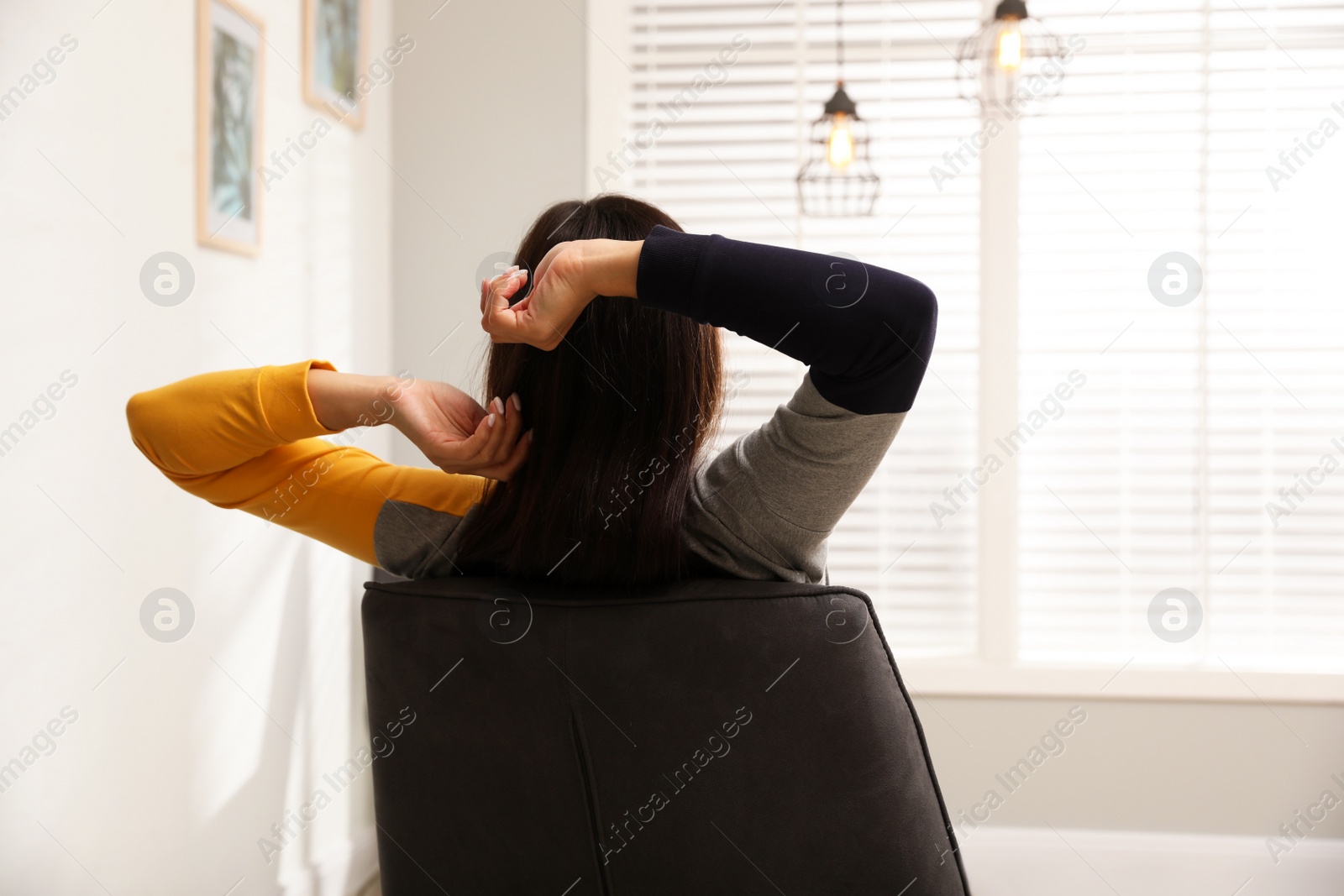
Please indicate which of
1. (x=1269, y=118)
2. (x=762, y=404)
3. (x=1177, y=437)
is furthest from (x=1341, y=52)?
(x=762, y=404)

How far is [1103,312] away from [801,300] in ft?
6.11

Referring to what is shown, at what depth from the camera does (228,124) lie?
1.54 meters

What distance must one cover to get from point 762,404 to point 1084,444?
32.9 inches

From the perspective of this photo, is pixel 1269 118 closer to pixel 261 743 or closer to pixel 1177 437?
pixel 1177 437

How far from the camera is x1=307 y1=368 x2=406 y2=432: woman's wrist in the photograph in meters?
0.84

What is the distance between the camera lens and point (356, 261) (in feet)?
7.06

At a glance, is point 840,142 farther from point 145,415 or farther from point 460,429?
point 145,415

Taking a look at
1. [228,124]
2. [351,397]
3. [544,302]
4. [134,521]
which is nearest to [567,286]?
[544,302]

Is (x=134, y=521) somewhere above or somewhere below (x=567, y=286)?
below

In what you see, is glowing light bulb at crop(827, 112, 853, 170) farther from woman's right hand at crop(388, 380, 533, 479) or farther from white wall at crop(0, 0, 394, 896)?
woman's right hand at crop(388, 380, 533, 479)

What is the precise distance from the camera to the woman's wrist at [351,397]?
84cm

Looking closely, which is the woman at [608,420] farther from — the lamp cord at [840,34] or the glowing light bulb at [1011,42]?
the lamp cord at [840,34]

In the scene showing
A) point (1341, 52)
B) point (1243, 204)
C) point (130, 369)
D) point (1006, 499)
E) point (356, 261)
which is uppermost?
point (1341, 52)

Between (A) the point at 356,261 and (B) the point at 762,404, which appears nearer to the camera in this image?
(A) the point at 356,261
